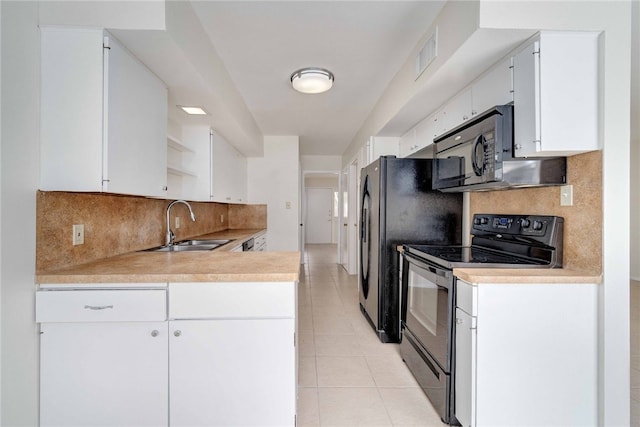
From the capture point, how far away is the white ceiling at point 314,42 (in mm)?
1854

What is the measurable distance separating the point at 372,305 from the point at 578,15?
242cm


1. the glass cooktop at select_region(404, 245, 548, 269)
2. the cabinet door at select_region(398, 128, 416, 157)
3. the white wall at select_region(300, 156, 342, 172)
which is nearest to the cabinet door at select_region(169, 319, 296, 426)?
the glass cooktop at select_region(404, 245, 548, 269)

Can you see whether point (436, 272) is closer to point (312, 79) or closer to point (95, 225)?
point (312, 79)

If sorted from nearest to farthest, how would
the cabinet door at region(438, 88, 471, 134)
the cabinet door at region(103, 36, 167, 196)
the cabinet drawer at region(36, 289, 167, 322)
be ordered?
the cabinet drawer at region(36, 289, 167, 322), the cabinet door at region(103, 36, 167, 196), the cabinet door at region(438, 88, 471, 134)

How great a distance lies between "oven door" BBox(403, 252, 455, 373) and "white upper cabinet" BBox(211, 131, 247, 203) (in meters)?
2.00

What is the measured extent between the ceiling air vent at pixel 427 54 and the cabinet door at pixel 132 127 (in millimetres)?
1648

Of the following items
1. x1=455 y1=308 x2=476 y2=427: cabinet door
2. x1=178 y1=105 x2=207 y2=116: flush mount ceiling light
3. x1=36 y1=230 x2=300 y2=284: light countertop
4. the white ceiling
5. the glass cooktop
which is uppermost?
the white ceiling

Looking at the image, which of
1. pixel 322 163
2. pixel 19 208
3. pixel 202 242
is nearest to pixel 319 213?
pixel 322 163

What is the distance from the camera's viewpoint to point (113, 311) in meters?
1.36

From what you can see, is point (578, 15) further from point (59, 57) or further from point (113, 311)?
point (113, 311)

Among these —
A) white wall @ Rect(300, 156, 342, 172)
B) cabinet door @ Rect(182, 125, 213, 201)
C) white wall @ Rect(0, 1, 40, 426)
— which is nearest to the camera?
white wall @ Rect(0, 1, 40, 426)

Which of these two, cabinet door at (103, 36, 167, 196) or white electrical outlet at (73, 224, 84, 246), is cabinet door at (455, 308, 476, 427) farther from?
white electrical outlet at (73, 224, 84, 246)

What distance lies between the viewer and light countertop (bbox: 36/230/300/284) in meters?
1.37

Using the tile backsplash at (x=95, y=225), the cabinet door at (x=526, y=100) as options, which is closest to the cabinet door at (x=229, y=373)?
the tile backsplash at (x=95, y=225)
